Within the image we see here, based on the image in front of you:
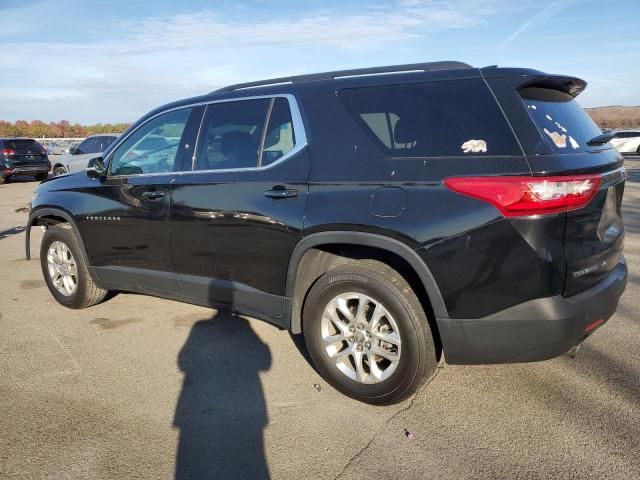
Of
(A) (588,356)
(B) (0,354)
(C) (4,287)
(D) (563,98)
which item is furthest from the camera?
(C) (4,287)

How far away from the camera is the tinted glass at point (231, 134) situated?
3.48 m

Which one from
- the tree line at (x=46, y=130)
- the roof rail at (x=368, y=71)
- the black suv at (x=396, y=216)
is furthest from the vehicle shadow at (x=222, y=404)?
the tree line at (x=46, y=130)

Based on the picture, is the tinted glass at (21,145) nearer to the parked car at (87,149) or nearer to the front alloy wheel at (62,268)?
the parked car at (87,149)

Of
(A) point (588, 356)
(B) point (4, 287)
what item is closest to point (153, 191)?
(B) point (4, 287)

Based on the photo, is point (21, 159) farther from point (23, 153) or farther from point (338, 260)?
point (338, 260)

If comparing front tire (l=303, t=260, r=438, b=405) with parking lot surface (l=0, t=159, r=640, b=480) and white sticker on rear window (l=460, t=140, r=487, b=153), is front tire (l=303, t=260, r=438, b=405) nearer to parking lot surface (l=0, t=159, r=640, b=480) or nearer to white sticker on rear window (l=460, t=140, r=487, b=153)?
parking lot surface (l=0, t=159, r=640, b=480)

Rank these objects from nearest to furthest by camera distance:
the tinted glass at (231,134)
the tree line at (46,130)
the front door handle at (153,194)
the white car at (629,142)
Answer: the tinted glass at (231,134), the front door handle at (153,194), the white car at (629,142), the tree line at (46,130)

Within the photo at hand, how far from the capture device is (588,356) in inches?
140

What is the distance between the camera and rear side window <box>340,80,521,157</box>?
2578mm

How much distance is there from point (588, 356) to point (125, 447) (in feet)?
10.1

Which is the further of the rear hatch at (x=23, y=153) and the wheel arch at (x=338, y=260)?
the rear hatch at (x=23, y=153)

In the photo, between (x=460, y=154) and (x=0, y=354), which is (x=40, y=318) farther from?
(x=460, y=154)

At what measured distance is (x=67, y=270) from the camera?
4762 millimetres

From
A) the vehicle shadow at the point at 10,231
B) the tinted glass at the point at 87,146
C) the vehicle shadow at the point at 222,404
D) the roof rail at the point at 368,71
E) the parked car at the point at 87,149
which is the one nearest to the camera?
the vehicle shadow at the point at 222,404
